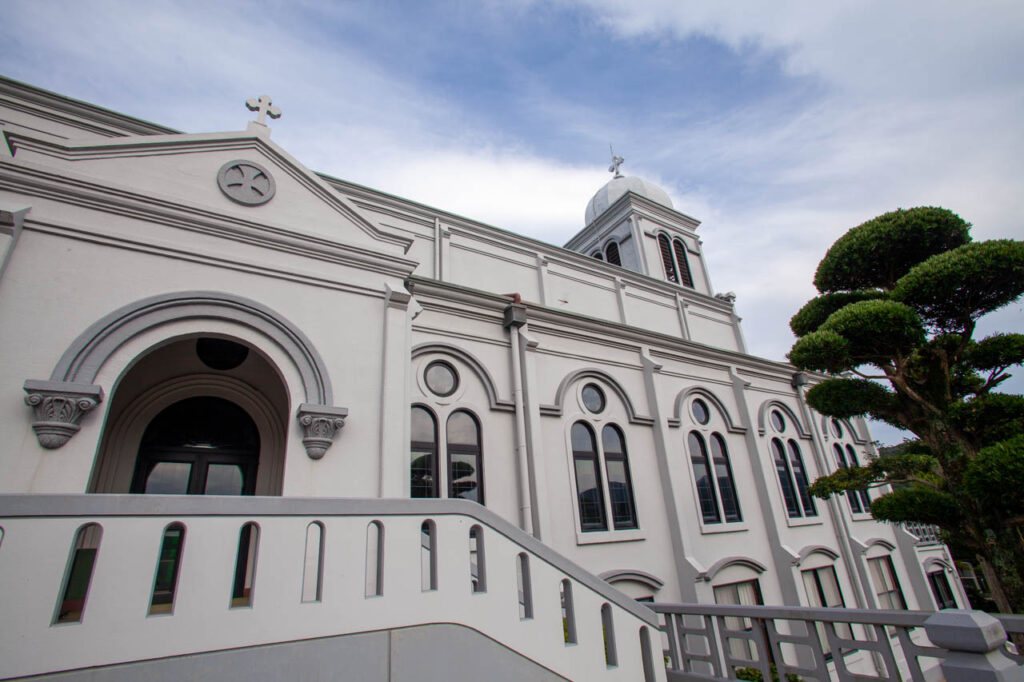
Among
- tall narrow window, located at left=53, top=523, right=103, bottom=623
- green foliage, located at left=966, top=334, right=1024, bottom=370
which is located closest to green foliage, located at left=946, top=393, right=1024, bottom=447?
green foliage, located at left=966, top=334, right=1024, bottom=370

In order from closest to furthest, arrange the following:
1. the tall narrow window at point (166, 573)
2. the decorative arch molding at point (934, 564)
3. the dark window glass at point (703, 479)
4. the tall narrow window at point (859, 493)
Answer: the tall narrow window at point (166, 573)
the dark window glass at point (703, 479)
the tall narrow window at point (859, 493)
the decorative arch molding at point (934, 564)

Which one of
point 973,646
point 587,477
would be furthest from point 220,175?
point 973,646

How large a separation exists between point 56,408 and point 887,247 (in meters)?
13.7

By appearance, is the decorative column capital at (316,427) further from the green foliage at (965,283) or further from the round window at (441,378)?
the green foliage at (965,283)

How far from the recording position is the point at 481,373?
1023 centimetres

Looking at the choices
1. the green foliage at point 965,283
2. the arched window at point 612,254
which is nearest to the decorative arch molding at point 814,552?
the green foliage at point 965,283

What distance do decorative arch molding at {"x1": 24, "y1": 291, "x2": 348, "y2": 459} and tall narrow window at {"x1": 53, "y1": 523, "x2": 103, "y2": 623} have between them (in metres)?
1.27

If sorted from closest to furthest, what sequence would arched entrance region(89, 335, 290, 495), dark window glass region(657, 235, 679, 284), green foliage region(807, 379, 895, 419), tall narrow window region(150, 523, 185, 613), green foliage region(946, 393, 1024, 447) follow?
tall narrow window region(150, 523, 185, 613), arched entrance region(89, 335, 290, 495), green foliage region(946, 393, 1024, 447), green foliage region(807, 379, 895, 419), dark window glass region(657, 235, 679, 284)

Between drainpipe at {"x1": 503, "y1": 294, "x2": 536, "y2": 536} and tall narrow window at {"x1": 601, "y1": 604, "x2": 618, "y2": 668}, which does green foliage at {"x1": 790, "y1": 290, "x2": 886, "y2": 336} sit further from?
tall narrow window at {"x1": 601, "y1": 604, "x2": 618, "y2": 668}

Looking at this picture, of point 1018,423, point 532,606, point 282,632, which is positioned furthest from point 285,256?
point 1018,423

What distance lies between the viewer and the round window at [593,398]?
466 inches

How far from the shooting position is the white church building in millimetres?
3406

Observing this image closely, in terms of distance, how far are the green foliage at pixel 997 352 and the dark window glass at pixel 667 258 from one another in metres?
10.9

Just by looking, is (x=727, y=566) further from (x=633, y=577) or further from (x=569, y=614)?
(x=569, y=614)
